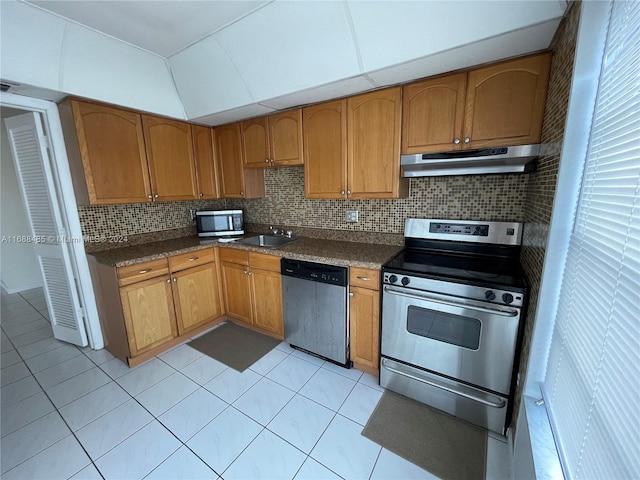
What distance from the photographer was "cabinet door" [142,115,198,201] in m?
2.47

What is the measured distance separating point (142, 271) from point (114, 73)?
1.57m

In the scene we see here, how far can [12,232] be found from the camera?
12.4 feet

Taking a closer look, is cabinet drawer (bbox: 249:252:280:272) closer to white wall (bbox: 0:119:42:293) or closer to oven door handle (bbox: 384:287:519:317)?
oven door handle (bbox: 384:287:519:317)

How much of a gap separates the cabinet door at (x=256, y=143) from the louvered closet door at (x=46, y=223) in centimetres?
162

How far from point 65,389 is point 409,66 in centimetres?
335

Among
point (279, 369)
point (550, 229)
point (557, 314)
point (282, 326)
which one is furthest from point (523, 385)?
point (282, 326)

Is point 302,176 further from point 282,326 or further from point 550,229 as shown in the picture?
point 550,229

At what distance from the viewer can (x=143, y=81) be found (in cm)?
221

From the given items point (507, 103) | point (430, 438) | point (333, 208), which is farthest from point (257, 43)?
point (430, 438)

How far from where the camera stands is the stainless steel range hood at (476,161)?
59.7 inches

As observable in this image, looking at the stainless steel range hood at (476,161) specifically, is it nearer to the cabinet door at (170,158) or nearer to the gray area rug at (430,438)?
the gray area rug at (430,438)

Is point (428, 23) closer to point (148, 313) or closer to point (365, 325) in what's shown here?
point (365, 325)

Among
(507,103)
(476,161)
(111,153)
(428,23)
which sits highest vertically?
(428,23)

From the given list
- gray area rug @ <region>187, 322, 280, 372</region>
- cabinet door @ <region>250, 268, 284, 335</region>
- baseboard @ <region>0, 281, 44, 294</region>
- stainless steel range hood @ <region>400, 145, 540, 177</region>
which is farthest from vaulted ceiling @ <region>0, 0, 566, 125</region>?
baseboard @ <region>0, 281, 44, 294</region>
